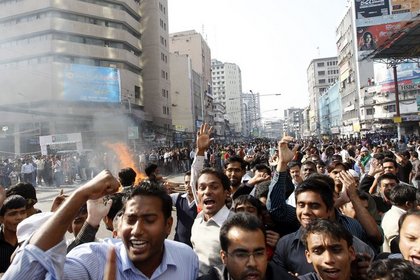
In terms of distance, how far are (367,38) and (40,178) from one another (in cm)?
3225

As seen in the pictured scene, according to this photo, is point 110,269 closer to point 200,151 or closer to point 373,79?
point 200,151

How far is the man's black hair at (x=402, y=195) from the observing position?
3.71 metres

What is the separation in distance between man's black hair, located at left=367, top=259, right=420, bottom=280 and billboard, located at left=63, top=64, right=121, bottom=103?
1389 inches

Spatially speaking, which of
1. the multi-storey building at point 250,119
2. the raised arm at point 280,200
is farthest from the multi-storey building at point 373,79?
the raised arm at point 280,200

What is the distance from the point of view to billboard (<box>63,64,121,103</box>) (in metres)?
34.4

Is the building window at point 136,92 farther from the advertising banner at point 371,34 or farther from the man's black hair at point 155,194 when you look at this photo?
the man's black hair at point 155,194

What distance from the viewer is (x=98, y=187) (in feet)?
5.65

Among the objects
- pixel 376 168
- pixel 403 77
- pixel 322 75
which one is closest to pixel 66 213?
pixel 376 168

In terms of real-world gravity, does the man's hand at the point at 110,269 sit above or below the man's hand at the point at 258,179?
above

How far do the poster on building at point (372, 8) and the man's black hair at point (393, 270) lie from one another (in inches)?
1609

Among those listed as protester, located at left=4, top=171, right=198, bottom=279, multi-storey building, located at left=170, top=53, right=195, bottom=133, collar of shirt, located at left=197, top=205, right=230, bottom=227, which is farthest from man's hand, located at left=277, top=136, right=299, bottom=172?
multi-storey building, located at left=170, top=53, right=195, bottom=133

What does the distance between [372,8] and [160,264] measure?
139 ft

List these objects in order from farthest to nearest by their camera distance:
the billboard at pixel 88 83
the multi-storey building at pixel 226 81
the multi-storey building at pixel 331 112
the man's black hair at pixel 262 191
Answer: the multi-storey building at pixel 226 81, the multi-storey building at pixel 331 112, the billboard at pixel 88 83, the man's black hair at pixel 262 191

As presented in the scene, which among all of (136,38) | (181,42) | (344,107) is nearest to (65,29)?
(136,38)
